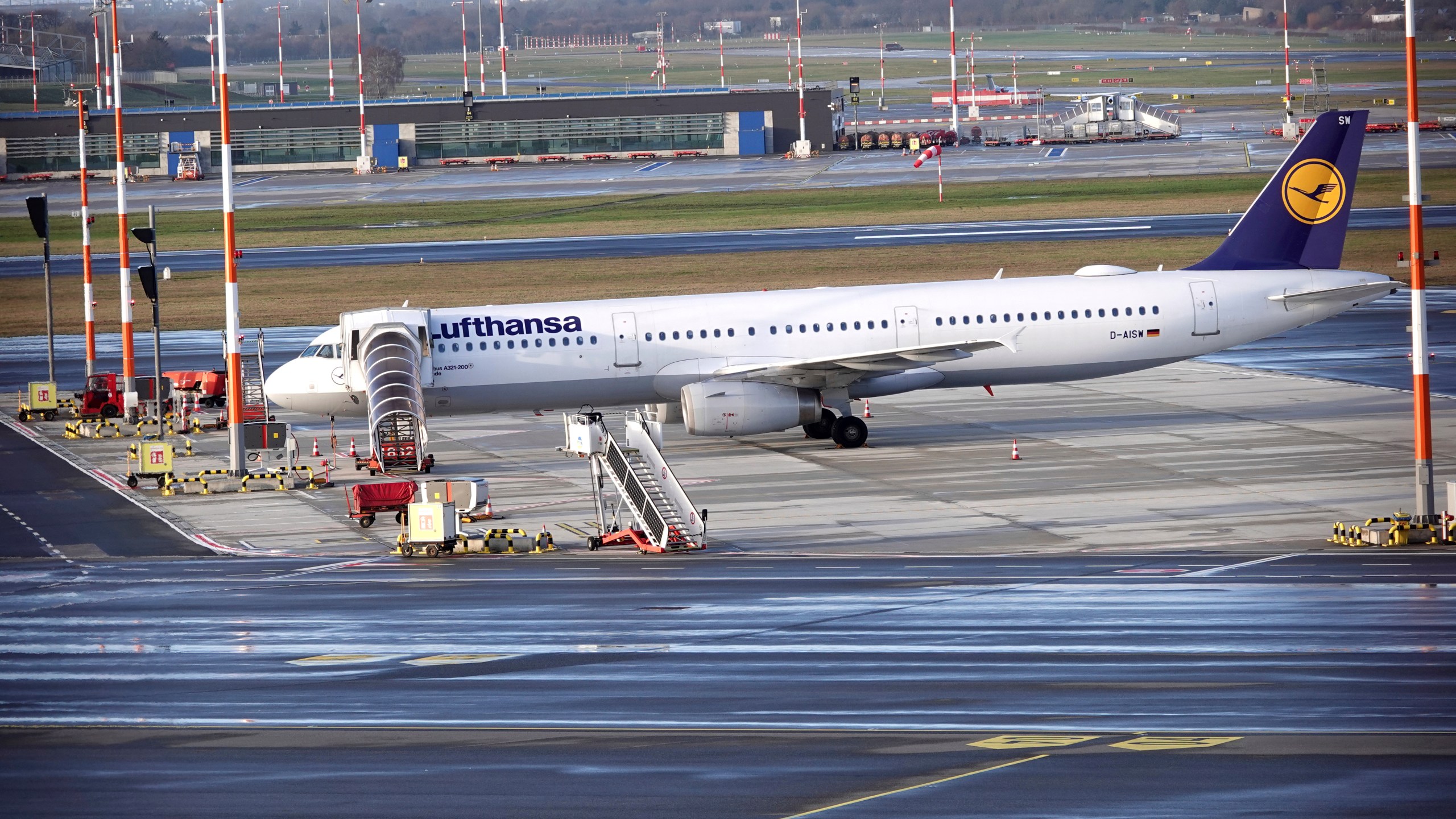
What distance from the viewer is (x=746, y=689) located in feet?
69.7

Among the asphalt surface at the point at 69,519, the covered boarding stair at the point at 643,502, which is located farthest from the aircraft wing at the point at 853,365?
the asphalt surface at the point at 69,519

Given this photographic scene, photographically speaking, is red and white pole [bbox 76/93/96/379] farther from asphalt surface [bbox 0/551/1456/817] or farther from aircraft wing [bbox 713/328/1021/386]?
asphalt surface [bbox 0/551/1456/817]

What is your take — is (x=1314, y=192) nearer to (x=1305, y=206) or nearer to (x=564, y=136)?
(x=1305, y=206)

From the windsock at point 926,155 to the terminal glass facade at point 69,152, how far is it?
64526mm

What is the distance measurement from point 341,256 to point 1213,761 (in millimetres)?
80019

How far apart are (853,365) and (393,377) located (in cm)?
1132

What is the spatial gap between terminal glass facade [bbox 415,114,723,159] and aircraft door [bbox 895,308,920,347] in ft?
335

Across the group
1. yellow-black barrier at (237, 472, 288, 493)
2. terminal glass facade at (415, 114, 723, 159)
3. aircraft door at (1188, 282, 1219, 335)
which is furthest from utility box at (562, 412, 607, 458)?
terminal glass facade at (415, 114, 723, 159)

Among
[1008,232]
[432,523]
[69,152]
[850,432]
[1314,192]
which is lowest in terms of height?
[432,523]

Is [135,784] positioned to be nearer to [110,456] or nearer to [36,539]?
[36,539]

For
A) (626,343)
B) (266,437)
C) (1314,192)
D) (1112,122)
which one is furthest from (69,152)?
(1314,192)

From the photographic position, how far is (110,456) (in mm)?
45406

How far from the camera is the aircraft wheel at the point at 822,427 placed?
4362 centimetres

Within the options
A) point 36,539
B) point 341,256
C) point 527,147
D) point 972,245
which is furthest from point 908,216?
point 36,539
